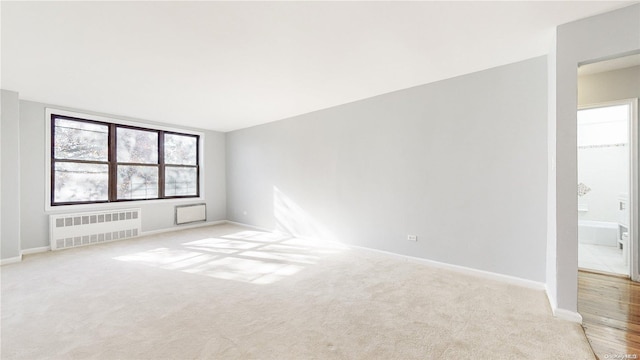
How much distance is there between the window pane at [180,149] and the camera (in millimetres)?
6044

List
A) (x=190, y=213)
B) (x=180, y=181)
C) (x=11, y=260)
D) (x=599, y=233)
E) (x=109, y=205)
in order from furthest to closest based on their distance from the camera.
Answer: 1. (x=180, y=181)
2. (x=190, y=213)
3. (x=109, y=205)
4. (x=599, y=233)
5. (x=11, y=260)

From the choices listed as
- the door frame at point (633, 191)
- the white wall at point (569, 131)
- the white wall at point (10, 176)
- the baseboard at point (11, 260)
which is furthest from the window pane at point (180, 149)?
the door frame at point (633, 191)

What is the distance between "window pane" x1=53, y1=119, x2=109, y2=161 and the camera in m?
4.55

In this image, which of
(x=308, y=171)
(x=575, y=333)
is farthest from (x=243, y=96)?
(x=575, y=333)

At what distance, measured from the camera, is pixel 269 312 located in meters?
2.32

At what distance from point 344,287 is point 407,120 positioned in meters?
2.48

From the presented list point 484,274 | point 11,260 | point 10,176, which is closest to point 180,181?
point 10,176

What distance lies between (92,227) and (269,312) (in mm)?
4483

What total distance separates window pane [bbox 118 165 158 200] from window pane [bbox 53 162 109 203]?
249 millimetres

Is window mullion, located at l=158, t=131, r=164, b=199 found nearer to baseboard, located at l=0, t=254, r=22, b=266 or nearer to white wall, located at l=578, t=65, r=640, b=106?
baseboard, located at l=0, t=254, r=22, b=266

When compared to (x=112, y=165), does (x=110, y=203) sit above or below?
below

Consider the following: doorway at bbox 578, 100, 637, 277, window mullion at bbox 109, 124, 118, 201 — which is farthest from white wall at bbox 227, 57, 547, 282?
window mullion at bbox 109, 124, 118, 201

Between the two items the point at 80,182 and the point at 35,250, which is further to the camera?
the point at 80,182

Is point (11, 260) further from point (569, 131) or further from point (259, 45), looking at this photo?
point (569, 131)
